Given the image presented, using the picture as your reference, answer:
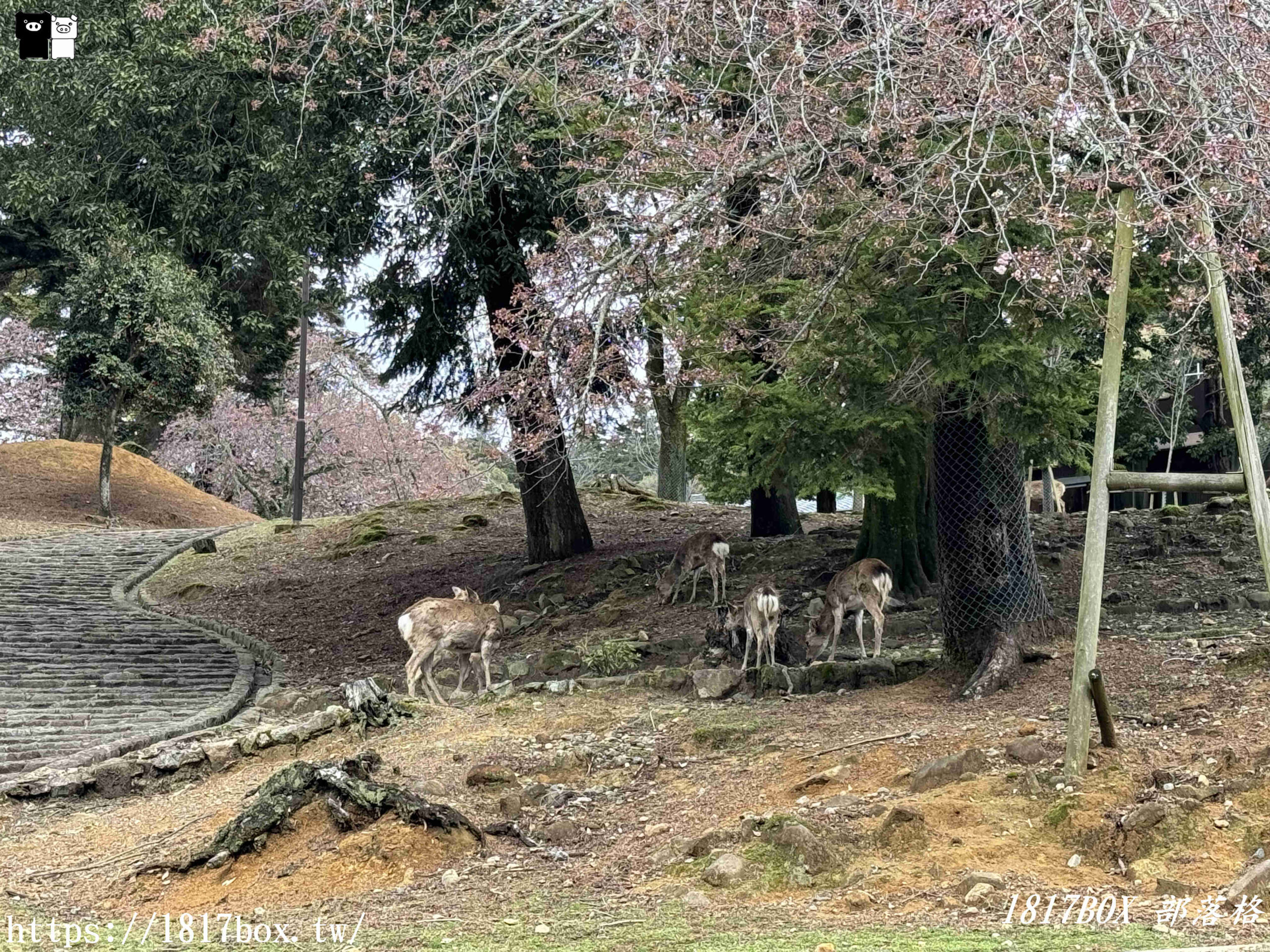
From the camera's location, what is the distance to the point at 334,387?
138 ft

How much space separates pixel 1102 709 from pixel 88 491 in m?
33.1

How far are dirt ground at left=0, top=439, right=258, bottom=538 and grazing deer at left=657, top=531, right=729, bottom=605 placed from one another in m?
19.4

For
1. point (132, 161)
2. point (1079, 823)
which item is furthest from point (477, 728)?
point (132, 161)

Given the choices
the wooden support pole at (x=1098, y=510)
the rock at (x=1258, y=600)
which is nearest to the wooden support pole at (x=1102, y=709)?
the wooden support pole at (x=1098, y=510)

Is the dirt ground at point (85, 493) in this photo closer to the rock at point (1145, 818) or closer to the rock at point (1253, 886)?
the rock at point (1145, 818)

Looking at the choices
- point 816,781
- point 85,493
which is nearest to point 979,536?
point 816,781

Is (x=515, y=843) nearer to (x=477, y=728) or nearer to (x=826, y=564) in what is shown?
(x=477, y=728)

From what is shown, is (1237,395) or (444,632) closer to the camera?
(1237,395)

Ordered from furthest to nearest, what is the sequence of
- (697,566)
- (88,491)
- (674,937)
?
(88,491) → (697,566) → (674,937)

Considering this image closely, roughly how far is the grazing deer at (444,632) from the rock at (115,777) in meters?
2.94

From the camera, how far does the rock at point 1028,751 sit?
8359mm

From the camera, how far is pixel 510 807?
30.2 ft

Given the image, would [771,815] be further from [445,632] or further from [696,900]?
[445,632]

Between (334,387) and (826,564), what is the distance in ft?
89.1
